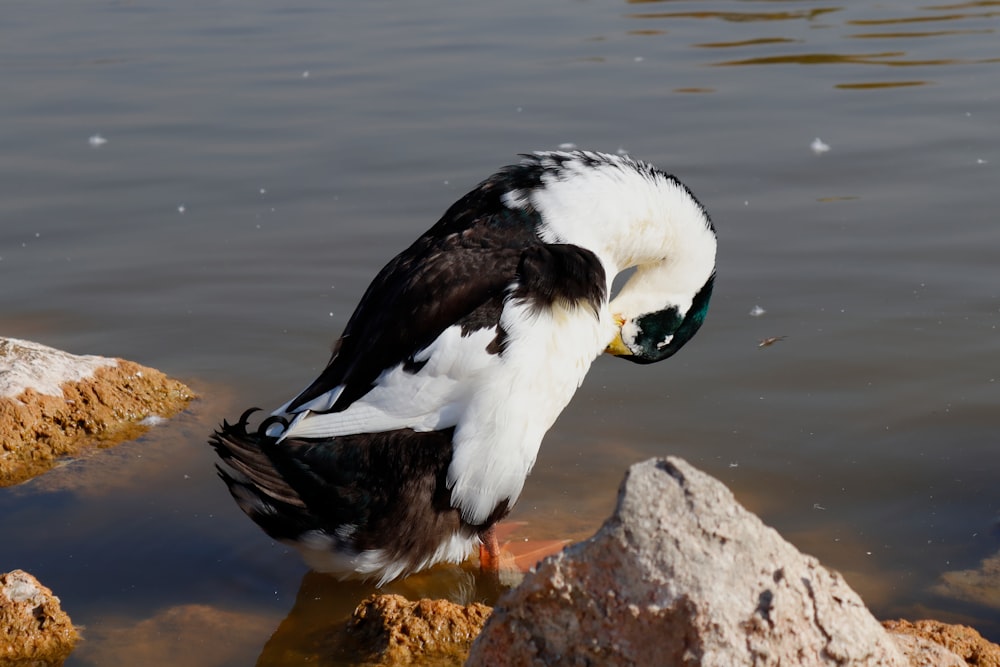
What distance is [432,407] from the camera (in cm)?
363

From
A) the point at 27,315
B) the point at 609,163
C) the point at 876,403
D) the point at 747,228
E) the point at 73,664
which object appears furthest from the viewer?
the point at 747,228

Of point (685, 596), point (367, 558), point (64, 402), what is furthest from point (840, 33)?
point (685, 596)

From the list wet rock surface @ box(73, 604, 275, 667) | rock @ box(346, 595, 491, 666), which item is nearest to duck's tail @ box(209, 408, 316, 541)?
wet rock surface @ box(73, 604, 275, 667)

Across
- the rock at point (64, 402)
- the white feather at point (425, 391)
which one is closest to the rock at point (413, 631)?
the white feather at point (425, 391)

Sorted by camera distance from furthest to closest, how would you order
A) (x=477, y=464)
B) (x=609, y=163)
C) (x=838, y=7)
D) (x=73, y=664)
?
(x=838, y=7) < (x=609, y=163) < (x=477, y=464) < (x=73, y=664)

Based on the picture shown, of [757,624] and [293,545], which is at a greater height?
[757,624]

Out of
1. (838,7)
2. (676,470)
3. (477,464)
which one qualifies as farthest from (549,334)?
Result: (838,7)

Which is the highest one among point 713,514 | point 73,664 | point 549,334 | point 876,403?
point 713,514

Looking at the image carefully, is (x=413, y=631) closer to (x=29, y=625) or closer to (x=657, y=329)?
(x=29, y=625)

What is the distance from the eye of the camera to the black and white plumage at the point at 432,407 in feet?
11.8

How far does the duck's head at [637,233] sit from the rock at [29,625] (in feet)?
5.87

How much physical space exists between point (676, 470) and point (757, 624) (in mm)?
301

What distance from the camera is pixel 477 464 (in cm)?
365

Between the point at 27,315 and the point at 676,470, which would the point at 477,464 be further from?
the point at 27,315
